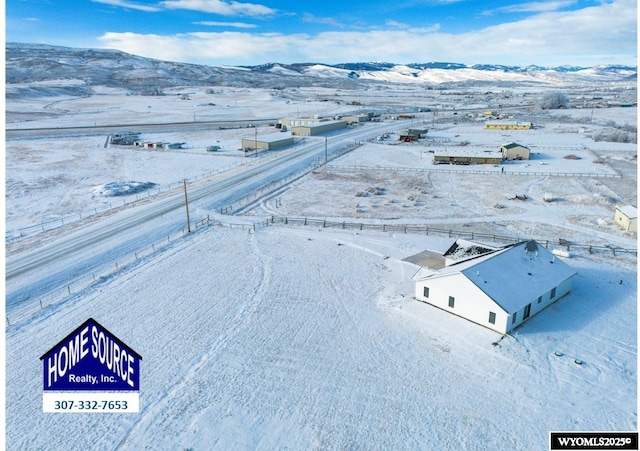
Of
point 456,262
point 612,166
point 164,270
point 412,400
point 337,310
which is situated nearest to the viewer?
point 412,400

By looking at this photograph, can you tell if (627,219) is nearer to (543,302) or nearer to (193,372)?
(543,302)

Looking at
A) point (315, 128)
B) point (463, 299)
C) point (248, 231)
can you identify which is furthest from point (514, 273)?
point (315, 128)

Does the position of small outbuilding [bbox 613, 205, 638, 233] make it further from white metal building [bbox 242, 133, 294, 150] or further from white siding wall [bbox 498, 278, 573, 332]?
white metal building [bbox 242, 133, 294, 150]

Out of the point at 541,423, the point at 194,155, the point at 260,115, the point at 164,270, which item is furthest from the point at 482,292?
the point at 260,115

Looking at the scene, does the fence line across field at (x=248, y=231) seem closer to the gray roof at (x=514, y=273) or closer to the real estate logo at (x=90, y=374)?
the real estate logo at (x=90, y=374)

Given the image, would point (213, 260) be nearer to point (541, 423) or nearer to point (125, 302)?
point (125, 302)

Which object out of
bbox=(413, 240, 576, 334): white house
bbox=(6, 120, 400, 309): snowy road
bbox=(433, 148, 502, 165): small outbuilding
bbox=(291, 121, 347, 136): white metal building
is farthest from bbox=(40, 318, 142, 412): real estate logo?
bbox=(291, 121, 347, 136): white metal building

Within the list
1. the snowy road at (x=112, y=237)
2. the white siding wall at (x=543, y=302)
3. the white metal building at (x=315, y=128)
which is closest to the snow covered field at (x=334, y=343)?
the white siding wall at (x=543, y=302)
